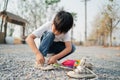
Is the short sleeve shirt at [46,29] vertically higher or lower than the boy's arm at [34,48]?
higher

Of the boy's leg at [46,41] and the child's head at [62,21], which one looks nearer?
the child's head at [62,21]

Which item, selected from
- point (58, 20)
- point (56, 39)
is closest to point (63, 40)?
point (56, 39)

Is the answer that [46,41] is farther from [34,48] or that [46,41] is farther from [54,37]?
[34,48]

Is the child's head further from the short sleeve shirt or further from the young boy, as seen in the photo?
the short sleeve shirt

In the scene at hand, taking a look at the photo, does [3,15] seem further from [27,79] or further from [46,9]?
[27,79]

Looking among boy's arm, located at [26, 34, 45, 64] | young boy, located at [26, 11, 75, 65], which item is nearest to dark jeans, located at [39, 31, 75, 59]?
young boy, located at [26, 11, 75, 65]

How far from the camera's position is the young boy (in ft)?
8.48

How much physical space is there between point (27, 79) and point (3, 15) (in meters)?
15.4

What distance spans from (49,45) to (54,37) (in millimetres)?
130

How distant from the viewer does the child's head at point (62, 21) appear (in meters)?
2.56

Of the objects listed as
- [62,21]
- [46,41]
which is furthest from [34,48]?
[62,21]

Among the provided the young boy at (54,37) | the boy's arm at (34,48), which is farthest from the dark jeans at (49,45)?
the boy's arm at (34,48)

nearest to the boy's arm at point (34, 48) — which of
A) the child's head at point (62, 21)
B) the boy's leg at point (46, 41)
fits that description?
the boy's leg at point (46, 41)

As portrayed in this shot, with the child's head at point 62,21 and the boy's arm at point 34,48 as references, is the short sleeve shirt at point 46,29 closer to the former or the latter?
the boy's arm at point 34,48
